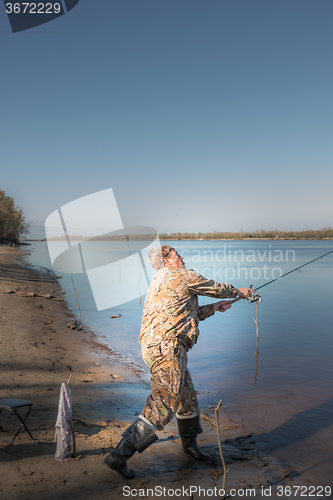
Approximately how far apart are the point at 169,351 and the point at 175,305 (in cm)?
43

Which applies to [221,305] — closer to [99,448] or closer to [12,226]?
[99,448]

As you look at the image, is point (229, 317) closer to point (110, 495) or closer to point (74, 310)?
point (74, 310)

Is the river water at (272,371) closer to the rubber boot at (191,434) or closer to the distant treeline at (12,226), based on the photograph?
the rubber boot at (191,434)

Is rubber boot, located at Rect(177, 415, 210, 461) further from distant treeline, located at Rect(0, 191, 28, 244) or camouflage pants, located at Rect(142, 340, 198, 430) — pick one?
distant treeline, located at Rect(0, 191, 28, 244)

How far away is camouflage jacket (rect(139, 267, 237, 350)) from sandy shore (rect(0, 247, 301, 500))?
1242 millimetres

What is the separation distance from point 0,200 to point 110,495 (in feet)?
216

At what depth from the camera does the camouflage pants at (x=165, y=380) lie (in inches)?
120

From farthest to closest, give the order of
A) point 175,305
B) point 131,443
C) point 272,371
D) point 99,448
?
point 272,371 < point 99,448 < point 175,305 < point 131,443

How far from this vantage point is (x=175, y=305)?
10.7 feet

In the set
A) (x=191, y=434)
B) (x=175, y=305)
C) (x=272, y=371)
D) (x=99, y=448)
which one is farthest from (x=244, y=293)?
(x=272, y=371)

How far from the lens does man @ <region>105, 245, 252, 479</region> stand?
2975mm

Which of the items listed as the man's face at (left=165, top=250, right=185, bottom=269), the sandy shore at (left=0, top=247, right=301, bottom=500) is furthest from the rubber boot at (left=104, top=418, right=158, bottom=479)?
the man's face at (left=165, top=250, right=185, bottom=269)

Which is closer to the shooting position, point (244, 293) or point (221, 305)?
point (244, 293)

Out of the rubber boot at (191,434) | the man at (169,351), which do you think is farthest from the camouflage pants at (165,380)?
the rubber boot at (191,434)
